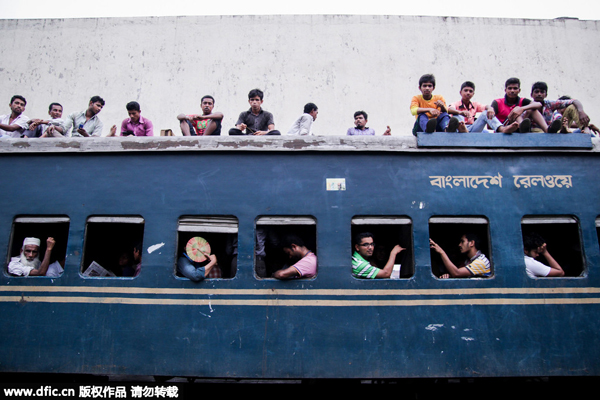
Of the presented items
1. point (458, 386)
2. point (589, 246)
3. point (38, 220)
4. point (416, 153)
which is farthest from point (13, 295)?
point (589, 246)

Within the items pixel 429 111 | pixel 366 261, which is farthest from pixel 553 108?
pixel 366 261

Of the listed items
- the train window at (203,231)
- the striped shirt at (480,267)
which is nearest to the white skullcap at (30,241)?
the train window at (203,231)

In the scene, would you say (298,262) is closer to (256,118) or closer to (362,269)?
(362,269)

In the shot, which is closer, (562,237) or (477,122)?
(477,122)

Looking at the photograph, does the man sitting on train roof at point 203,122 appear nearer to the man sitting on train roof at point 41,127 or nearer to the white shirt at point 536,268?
the man sitting on train roof at point 41,127

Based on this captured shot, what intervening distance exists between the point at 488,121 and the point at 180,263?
12.7 ft

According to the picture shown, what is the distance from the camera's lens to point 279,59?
10500mm

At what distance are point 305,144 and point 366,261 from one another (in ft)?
4.64

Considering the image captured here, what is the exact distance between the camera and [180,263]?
4.32 m

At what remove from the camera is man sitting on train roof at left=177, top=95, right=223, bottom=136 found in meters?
5.38

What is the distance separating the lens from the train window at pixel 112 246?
4.38 metres

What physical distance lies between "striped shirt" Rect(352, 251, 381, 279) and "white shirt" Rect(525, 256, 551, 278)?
1598mm

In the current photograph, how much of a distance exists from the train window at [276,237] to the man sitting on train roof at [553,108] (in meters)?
2.88

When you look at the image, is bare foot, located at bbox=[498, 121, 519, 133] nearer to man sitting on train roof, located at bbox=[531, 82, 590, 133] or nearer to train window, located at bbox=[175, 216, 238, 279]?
man sitting on train roof, located at bbox=[531, 82, 590, 133]
